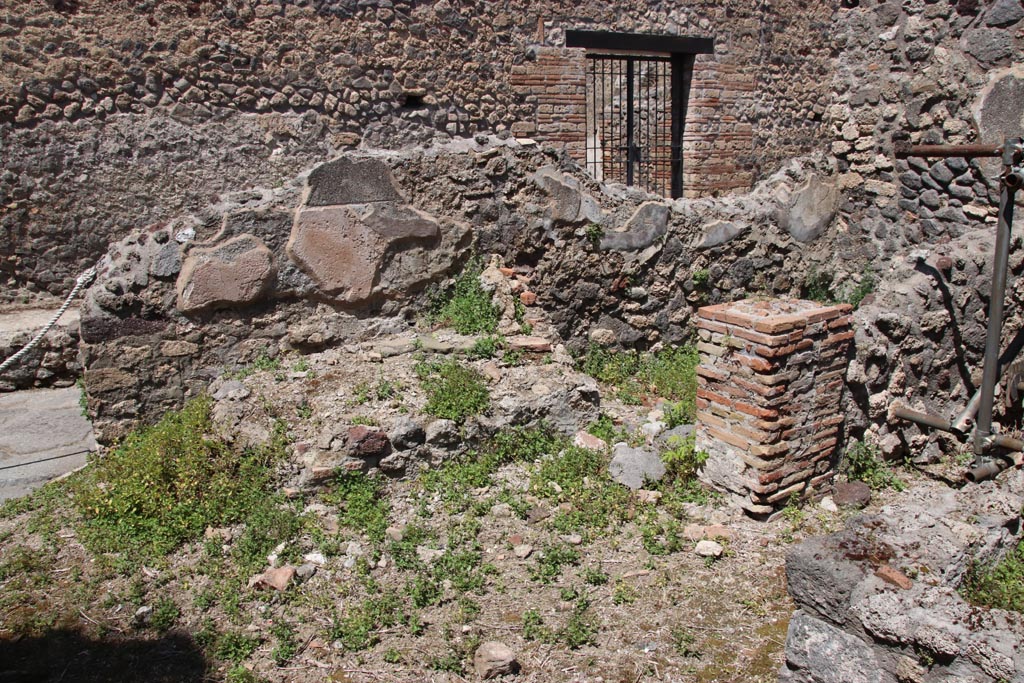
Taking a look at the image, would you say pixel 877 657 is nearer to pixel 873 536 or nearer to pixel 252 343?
pixel 873 536

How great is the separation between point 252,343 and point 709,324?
287cm

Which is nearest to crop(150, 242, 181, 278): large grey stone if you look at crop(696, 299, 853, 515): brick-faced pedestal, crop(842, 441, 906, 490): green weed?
crop(696, 299, 853, 515): brick-faced pedestal

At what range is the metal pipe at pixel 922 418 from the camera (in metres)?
4.71

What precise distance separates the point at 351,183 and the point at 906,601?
389cm

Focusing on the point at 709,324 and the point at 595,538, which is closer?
the point at 595,538

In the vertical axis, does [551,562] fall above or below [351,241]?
below

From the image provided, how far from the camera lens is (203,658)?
11.0 feet

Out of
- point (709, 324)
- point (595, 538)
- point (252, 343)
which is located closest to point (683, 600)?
point (595, 538)

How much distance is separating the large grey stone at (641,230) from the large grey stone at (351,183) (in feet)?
5.79

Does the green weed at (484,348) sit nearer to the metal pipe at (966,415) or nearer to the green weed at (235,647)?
the green weed at (235,647)

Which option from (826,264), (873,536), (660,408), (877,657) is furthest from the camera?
(826,264)

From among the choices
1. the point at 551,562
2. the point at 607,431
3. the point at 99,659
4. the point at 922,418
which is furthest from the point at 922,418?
the point at 99,659

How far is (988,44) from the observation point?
245 inches

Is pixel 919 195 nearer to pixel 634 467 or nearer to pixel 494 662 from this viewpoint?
pixel 634 467
